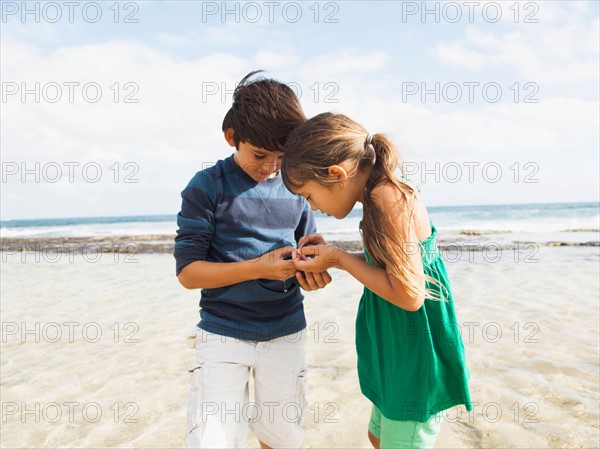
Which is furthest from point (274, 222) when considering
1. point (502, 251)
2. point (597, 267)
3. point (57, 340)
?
point (502, 251)

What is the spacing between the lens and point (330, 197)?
1.87 meters

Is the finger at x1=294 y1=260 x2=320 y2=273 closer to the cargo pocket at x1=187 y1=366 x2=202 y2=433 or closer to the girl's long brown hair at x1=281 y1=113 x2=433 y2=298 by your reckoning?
the girl's long brown hair at x1=281 y1=113 x2=433 y2=298

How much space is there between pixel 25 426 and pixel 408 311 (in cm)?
269

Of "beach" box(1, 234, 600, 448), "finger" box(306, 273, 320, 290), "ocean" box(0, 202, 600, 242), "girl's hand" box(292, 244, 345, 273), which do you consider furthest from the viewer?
"ocean" box(0, 202, 600, 242)

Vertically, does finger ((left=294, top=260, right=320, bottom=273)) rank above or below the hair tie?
below

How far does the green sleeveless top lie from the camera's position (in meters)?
1.88

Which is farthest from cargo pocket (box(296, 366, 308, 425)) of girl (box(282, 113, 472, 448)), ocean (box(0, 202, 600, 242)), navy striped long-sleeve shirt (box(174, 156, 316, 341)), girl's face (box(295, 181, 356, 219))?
ocean (box(0, 202, 600, 242))

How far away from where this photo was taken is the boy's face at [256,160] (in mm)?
2151

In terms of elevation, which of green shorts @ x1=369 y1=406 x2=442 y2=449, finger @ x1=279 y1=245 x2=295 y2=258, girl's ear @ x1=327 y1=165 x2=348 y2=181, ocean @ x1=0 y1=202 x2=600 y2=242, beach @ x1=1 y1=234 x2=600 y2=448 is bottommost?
beach @ x1=1 y1=234 x2=600 y2=448

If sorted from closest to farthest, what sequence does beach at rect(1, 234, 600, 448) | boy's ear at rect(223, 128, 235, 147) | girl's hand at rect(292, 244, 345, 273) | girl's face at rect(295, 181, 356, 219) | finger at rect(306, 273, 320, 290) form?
girl's face at rect(295, 181, 356, 219) < girl's hand at rect(292, 244, 345, 273) < finger at rect(306, 273, 320, 290) < boy's ear at rect(223, 128, 235, 147) < beach at rect(1, 234, 600, 448)

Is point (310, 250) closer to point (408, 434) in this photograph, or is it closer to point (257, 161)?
point (257, 161)

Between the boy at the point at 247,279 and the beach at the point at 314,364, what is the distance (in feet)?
2.88

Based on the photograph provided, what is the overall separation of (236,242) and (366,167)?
70 cm

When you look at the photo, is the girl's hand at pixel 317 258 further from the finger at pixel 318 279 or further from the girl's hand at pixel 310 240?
the girl's hand at pixel 310 240
